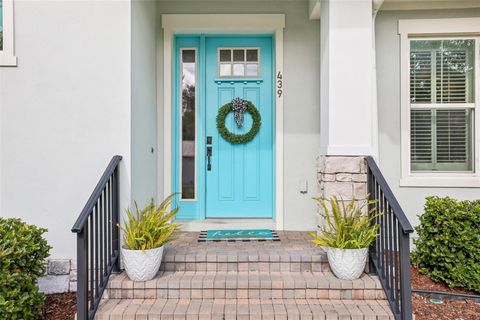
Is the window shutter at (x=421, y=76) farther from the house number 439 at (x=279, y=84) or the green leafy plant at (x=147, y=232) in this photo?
the green leafy plant at (x=147, y=232)

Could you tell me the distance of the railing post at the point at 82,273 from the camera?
7.58 feet

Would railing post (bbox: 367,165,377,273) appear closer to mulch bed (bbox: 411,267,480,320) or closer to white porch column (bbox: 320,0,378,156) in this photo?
white porch column (bbox: 320,0,378,156)

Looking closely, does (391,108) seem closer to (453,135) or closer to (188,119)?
(453,135)

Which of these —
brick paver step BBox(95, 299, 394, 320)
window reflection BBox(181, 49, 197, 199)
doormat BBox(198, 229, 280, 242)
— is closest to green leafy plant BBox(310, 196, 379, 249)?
brick paver step BBox(95, 299, 394, 320)

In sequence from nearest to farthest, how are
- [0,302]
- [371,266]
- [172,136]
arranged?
[0,302]
[371,266]
[172,136]

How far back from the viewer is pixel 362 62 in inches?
117

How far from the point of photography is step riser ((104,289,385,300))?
2676mm

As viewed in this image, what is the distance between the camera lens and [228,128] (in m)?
4.01

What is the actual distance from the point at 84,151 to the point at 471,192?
3965 mm

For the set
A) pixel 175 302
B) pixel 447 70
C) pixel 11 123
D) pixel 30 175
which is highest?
pixel 447 70

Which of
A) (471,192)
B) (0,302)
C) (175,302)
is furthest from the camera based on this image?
(471,192)

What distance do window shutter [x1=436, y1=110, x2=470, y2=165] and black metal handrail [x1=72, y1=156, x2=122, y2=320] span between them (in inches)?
134

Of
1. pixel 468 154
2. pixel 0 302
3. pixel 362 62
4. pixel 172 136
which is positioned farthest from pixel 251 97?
pixel 0 302

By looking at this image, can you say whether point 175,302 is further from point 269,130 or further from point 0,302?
point 269,130
